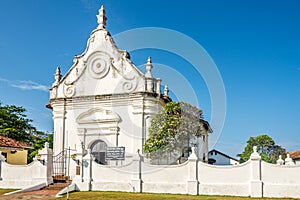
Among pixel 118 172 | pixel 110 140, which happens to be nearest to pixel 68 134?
pixel 110 140

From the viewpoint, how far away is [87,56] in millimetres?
25953

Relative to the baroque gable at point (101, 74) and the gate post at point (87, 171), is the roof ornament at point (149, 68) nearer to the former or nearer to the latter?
the baroque gable at point (101, 74)

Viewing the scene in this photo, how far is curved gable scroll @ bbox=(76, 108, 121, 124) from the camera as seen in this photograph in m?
24.2

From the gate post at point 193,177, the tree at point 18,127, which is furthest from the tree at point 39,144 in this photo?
the gate post at point 193,177

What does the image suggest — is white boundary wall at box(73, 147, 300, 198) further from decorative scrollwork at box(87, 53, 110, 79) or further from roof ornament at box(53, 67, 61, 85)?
roof ornament at box(53, 67, 61, 85)

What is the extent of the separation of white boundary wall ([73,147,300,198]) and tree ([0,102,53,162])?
2046cm

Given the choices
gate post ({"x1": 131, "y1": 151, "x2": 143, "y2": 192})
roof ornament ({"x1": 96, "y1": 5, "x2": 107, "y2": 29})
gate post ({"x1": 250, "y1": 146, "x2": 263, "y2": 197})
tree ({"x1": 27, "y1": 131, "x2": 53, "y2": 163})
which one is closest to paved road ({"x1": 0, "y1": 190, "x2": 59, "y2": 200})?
gate post ({"x1": 131, "y1": 151, "x2": 143, "y2": 192})

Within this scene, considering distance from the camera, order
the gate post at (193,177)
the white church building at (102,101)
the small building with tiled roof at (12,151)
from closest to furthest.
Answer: the gate post at (193,177)
the white church building at (102,101)
the small building with tiled roof at (12,151)

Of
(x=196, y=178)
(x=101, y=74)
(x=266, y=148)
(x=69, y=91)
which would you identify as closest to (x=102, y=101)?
(x=101, y=74)

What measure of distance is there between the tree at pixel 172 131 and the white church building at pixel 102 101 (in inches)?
69.9

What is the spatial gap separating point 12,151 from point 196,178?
14.9m

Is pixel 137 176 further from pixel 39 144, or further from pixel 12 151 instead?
pixel 39 144

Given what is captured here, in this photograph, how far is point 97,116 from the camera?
2481 centimetres

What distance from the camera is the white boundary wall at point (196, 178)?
1653cm
